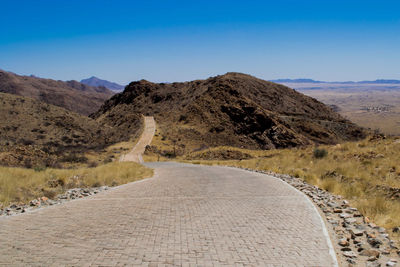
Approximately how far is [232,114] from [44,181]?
155ft

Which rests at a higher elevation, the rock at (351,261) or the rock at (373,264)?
the rock at (373,264)

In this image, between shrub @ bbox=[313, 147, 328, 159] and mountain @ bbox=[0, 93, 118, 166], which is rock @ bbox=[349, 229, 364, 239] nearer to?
shrub @ bbox=[313, 147, 328, 159]

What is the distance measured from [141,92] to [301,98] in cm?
4444

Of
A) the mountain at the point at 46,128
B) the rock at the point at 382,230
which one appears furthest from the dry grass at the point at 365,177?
the mountain at the point at 46,128

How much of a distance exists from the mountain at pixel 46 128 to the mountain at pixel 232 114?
9934 mm

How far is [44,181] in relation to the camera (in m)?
11.9

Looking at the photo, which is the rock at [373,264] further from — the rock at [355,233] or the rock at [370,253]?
the rock at [355,233]

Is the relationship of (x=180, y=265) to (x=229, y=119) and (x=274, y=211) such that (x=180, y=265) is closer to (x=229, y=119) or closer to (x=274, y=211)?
(x=274, y=211)

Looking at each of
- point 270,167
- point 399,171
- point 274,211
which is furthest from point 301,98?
point 274,211

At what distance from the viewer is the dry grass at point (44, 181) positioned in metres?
9.99

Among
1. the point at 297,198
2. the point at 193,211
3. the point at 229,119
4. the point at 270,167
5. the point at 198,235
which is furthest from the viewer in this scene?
the point at 229,119

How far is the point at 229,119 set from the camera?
185 ft

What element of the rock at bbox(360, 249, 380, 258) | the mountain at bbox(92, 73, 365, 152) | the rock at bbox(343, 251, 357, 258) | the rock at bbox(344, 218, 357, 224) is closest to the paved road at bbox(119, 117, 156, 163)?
the mountain at bbox(92, 73, 365, 152)

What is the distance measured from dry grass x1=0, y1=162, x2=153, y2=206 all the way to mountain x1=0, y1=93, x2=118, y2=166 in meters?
26.9
